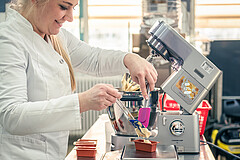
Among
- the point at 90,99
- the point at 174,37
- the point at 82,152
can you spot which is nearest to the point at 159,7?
the point at 174,37

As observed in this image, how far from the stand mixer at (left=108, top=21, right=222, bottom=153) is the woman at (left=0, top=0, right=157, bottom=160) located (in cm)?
15

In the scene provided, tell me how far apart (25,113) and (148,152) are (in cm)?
49

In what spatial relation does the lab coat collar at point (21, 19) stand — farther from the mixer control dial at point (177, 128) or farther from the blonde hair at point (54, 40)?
the mixer control dial at point (177, 128)

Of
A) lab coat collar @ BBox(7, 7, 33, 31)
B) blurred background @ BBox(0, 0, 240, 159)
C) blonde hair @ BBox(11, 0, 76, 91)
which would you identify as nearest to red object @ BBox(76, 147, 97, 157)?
blonde hair @ BBox(11, 0, 76, 91)

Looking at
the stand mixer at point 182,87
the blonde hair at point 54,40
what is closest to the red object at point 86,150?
the stand mixer at point 182,87

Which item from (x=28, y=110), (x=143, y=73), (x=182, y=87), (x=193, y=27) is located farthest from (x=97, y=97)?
(x=193, y=27)

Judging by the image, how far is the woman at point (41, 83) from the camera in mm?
1060

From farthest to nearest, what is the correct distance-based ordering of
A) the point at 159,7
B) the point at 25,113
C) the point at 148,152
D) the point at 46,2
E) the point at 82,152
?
the point at 159,7
the point at 82,152
the point at 148,152
the point at 46,2
the point at 25,113

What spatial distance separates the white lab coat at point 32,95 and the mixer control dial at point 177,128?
0.30 metres

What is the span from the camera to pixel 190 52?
56.6 inches

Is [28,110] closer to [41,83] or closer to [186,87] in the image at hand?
[41,83]

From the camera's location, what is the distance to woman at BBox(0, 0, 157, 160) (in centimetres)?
106

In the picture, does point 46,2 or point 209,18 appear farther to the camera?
point 209,18

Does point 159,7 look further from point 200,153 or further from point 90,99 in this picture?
point 90,99
